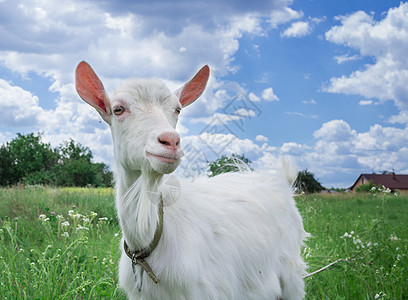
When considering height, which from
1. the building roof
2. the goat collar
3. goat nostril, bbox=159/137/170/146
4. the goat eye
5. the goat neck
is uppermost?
the goat eye

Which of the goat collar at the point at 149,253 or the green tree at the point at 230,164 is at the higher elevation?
the green tree at the point at 230,164

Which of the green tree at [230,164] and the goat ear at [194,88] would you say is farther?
the green tree at [230,164]

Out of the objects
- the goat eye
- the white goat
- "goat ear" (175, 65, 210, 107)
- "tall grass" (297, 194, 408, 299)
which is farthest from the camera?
"tall grass" (297, 194, 408, 299)

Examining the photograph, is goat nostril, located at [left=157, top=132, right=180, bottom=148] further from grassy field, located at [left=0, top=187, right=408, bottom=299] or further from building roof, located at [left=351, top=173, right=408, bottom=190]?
building roof, located at [left=351, top=173, right=408, bottom=190]

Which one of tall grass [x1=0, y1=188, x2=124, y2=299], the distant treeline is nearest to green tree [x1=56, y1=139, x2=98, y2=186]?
the distant treeline

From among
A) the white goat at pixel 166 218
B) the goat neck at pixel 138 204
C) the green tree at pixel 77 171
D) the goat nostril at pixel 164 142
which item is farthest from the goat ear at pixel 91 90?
the green tree at pixel 77 171

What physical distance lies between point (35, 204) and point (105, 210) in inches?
54.5

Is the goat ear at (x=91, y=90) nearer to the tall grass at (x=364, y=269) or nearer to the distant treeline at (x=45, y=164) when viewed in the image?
the tall grass at (x=364, y=269)

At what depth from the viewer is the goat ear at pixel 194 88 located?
2719 millimetres

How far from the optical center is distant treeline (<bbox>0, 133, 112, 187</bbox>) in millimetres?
38750

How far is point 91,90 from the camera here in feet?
7.82

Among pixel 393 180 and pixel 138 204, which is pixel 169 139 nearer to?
pixel 138 204

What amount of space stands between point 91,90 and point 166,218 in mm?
948

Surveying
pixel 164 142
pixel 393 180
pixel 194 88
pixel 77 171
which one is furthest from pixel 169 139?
pixel 393 180
